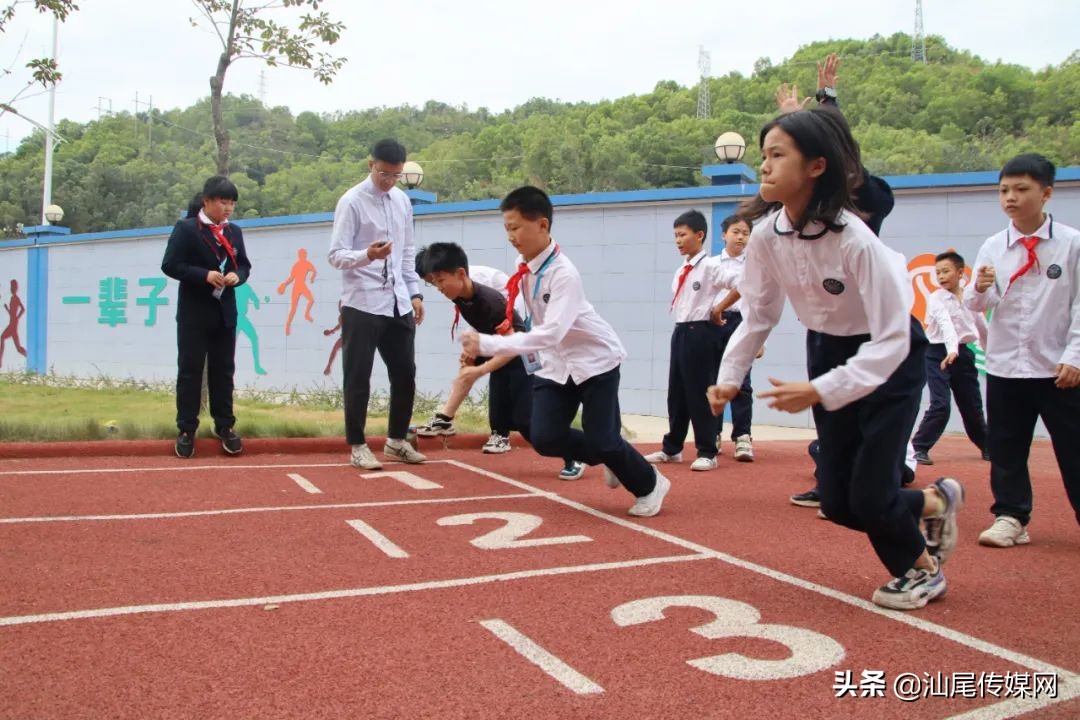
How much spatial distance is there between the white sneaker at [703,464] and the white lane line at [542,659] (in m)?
3.84

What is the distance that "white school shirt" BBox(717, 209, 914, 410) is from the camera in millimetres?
2891


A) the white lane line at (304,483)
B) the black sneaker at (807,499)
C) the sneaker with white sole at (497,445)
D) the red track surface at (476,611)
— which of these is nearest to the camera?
the red track surface at (476,611)

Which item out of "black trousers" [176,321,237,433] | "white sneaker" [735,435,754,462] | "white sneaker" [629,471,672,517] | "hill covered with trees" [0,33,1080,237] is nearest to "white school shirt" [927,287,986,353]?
"white sneaker" [735,435,754,462]

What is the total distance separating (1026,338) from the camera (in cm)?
445

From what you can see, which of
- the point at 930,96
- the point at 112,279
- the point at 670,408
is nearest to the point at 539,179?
the point at 930,96

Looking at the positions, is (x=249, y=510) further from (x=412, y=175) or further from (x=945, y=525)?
(x=412, y=175)

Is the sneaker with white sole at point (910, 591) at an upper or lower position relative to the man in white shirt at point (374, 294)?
lower

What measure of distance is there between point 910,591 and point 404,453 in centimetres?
421

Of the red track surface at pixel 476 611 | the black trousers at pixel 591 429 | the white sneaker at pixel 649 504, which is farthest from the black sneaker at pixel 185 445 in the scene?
the white sneaker at pixel 649 504

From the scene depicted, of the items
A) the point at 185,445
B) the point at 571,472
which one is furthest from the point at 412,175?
the point at 571,472

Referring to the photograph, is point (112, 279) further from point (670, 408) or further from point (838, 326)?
point (838, 326)

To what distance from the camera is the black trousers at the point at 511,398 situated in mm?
6805

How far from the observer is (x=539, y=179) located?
5281 centimetres

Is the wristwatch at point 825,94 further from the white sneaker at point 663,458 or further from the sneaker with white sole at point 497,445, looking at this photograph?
the sneaker with white sole at point 497,445
